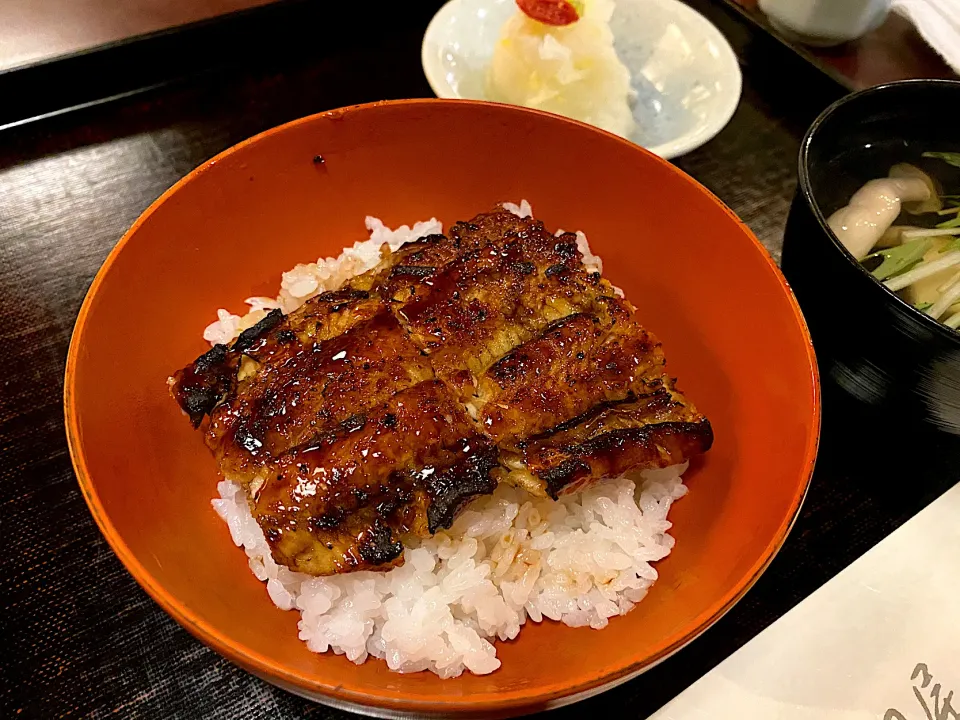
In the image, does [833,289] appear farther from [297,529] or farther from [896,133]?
[297,529]

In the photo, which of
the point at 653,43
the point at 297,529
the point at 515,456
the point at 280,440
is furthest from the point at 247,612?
the point at 653,43

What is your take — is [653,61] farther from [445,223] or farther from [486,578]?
[486,578]

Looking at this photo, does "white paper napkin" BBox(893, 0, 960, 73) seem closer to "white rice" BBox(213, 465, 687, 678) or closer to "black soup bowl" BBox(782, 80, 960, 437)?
"black soup bowl" BBox(782, 80, 960, 437)

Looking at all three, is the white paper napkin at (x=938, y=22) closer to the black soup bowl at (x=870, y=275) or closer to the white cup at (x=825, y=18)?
the white cup at (x=825, y=18)

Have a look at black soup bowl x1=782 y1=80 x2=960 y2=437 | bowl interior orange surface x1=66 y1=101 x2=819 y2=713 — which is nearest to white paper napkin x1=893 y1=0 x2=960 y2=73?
black soup bowl x1=782 y1=80 x2=960 y2=437

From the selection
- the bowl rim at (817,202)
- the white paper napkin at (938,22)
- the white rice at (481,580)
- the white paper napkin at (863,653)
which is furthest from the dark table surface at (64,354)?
the white paper napkin at (938,22)
